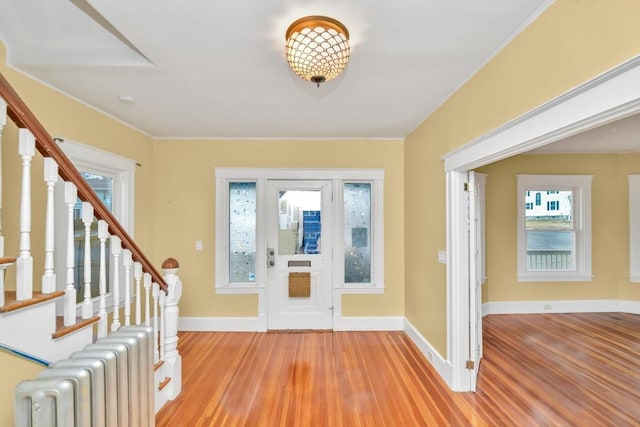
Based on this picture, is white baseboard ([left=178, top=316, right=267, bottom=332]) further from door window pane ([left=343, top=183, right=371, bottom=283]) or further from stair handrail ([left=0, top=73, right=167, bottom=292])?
stair handrail ([left=0, top=73, right=167, bottom=292])

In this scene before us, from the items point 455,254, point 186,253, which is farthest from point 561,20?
point 186,253

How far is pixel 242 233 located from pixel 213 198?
1.99 feet

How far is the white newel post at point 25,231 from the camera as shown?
1269mm

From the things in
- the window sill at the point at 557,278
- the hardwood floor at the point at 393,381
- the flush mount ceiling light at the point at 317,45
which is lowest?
the hardwood floor at the point at 393,381

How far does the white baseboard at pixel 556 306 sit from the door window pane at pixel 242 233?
12.3 feet

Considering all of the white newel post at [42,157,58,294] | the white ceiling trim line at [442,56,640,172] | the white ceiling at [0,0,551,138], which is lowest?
the white newel post at [42,157,58,294]

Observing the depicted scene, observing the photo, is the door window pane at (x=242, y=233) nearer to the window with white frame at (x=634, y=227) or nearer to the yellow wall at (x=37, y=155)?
the yellow wall at (x=37, y=155)

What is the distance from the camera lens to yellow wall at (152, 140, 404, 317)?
12.7 ft

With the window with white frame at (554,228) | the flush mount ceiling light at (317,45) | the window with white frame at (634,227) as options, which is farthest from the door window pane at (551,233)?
the flush mount ceiling light at (317,45)

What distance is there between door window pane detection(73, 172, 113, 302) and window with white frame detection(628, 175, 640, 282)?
7220 mm

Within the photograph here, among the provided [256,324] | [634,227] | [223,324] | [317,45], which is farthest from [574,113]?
[634,227]

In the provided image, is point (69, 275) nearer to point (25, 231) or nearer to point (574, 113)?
point (25, 231)

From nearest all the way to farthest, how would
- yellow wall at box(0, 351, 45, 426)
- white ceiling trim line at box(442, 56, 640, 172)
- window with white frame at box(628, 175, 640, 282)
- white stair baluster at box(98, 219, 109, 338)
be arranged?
white ceiling trim line at box(442, 56, 640, 172)
yellow wall at box(0, 351, 45, 426)
white stair baluster at box(98, 219, 109, 338)
window with white frame at box(628, 175, 640, 282)

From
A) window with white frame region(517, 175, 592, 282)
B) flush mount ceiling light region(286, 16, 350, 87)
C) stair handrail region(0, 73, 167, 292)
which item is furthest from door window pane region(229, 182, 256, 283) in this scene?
window with white frame region(517, 175, 592, 282)
